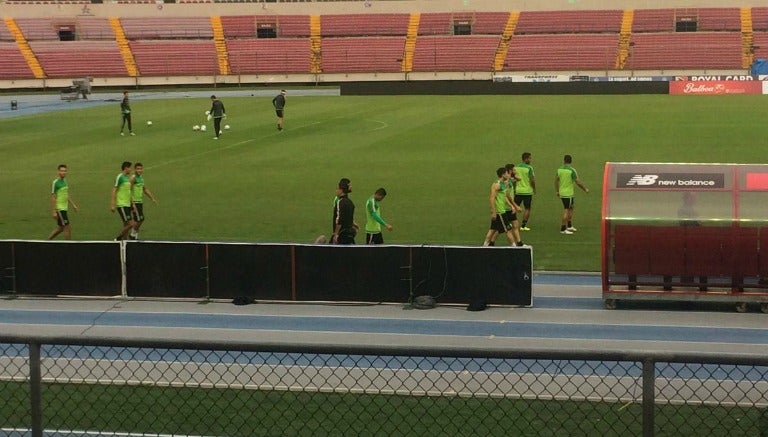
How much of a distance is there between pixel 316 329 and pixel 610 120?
32.1 meters

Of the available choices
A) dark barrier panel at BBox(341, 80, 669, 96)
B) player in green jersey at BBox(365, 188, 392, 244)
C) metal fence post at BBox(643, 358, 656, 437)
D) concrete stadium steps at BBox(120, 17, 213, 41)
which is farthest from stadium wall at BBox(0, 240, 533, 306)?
concrete stadium steps at BBox(120, 17, 213, 41)

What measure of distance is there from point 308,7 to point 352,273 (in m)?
77.2

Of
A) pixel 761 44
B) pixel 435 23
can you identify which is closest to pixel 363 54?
pixel 435 23

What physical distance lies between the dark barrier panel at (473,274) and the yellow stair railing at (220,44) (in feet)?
230

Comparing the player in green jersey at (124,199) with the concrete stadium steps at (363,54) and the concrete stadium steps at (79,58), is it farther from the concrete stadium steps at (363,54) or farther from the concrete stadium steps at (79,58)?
the concrete stadium steps at (79,58)

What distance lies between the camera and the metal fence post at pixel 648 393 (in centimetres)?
552

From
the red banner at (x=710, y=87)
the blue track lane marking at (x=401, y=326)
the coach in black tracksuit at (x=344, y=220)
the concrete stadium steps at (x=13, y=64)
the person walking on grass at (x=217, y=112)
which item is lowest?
the blue track lane marking at (x=401, y=326)

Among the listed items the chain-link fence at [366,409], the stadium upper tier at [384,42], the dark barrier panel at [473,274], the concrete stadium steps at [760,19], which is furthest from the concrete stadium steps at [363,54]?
the chain-link fence at [366,409]

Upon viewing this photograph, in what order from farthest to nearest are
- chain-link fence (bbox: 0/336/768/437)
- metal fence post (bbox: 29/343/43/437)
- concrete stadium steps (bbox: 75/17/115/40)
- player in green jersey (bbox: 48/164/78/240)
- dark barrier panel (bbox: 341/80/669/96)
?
concrete stadium steps (bbox: 75/17/115/40), dark barrier panel (bbox: 341/80/669/96), player in green jersey (bbox: 48/164/78/240), chain-link fence (bbox: 0/336/768/437), metal fence post (bbox: 29/343/43/437)

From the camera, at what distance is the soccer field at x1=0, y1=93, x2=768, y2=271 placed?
77.2 ft

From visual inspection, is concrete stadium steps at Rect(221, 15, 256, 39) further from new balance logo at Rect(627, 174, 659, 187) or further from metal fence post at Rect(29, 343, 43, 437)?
metal fence post at Rect(29, 343, 43, 437)

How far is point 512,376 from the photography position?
12305mm

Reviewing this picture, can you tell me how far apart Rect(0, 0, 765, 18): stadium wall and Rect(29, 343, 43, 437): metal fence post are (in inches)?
3401

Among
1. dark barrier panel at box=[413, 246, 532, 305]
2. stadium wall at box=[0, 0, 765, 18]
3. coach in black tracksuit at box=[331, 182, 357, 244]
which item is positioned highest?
stadium wall at box=[0, 0, 765, 18]
